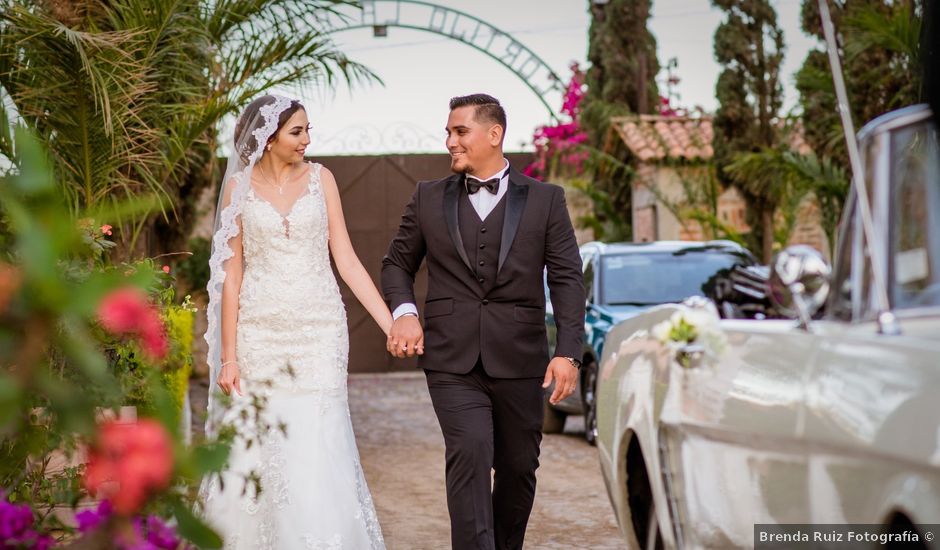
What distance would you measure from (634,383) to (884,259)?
4.88 feet

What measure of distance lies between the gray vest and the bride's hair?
1.04 meters

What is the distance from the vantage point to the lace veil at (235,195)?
20.3 feet

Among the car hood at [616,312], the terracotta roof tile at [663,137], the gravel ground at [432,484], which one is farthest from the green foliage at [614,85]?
the car hood at [616,312]

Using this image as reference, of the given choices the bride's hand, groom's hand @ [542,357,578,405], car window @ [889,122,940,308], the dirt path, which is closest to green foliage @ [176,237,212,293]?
the dirt path

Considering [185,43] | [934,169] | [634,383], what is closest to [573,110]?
[185,43]

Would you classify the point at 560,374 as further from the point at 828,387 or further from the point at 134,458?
the point at 134,458

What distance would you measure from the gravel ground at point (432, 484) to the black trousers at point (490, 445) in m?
1.01

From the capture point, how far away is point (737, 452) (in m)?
3.21

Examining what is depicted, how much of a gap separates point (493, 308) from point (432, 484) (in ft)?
14.8

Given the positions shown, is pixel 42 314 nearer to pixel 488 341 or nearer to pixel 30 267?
pixel 30 267

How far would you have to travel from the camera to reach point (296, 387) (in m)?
6.29

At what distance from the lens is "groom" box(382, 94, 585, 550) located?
5.54m

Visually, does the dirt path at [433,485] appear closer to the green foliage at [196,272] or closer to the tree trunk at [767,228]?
the green foliage at [196,272]

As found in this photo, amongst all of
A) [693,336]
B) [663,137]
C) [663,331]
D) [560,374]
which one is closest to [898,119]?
[693,336]
